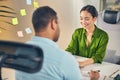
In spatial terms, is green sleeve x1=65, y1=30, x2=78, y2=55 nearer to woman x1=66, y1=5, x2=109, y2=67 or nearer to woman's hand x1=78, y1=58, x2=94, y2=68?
woman x1=66, y1=5, x2=109, y2=67

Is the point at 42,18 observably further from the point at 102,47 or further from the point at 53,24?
the point at 102,47

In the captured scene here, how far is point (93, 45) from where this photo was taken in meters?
2.44

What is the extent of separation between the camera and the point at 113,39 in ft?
8.04

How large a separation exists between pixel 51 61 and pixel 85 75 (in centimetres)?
77

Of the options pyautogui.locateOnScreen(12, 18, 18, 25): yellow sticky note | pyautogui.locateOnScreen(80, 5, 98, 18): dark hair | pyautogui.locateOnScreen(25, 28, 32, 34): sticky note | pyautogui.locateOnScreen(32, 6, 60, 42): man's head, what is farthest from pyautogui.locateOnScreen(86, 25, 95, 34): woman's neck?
pyautogui.locateOnScreen(32, 6, 60, 42): man's head

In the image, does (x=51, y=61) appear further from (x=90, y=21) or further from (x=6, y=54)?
(x=90, y=21)

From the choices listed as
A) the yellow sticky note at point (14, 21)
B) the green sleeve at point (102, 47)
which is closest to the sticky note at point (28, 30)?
the yellow sticky note at point (14, 21)

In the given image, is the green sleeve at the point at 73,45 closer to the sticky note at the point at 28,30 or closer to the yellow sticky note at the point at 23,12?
the sticky note at the point at 28,30

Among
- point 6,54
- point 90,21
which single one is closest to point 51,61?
point 6,54

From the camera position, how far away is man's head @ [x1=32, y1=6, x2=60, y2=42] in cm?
149

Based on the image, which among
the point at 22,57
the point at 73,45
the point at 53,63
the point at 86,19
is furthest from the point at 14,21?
the point at 22,57

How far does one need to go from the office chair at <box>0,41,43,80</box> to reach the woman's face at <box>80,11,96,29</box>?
1781mm

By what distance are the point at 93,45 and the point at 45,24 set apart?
1032mm

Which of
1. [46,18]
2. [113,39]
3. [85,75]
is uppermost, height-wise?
[46,18]
